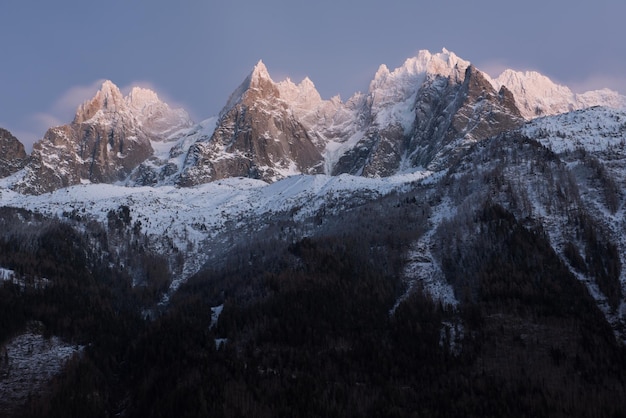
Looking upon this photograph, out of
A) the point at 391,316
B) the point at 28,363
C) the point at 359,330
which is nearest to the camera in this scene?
the point at 28,363

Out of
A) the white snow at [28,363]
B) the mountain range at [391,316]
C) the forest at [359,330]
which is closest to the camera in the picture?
the forest at [359,330]

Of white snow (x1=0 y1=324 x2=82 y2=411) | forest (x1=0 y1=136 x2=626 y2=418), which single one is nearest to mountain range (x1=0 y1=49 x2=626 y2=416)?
forest (x1=0 y1=136 x2=626 y2=418)

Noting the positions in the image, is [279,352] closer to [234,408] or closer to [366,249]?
[234,408]

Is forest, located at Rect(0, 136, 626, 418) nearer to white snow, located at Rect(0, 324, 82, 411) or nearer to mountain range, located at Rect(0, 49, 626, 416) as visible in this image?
mountain range, located at Rect(0, 49, 626, 416)

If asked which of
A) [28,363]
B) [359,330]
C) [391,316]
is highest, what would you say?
[391,316]

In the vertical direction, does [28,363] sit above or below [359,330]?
below

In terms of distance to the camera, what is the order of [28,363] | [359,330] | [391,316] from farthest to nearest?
[391,316]
[359,330]
[28,363]

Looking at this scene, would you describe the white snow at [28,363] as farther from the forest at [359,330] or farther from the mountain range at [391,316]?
the forest at [359,330]

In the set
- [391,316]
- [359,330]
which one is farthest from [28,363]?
A: [391,316]

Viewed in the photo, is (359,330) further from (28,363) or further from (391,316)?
(28,363)

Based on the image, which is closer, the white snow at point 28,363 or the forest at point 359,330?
the forest at point 359,330

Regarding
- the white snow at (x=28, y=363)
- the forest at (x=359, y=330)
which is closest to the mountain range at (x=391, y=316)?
the forest at (x=359, y=330)

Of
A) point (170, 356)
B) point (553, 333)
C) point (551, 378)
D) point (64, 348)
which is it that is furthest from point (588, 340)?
point (64, 348)

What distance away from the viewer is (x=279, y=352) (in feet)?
451
